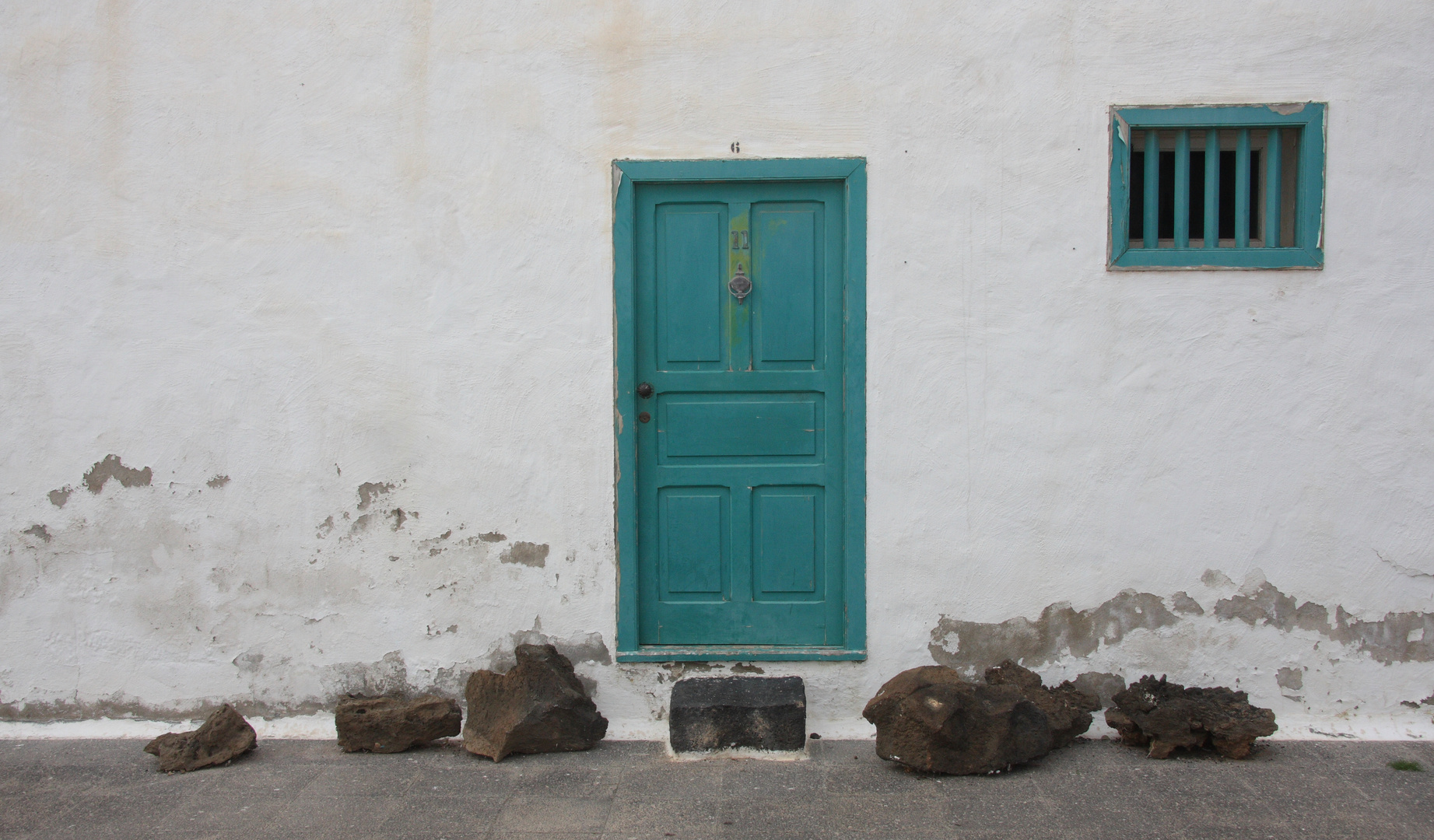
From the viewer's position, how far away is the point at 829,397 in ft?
12.5

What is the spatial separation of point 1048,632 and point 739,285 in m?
1.80

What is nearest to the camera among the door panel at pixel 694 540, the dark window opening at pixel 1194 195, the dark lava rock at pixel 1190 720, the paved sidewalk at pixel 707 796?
the paved sidewalk at pixel 707 796

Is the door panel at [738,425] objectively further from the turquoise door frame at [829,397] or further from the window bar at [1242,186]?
the window bar at [1242,186]

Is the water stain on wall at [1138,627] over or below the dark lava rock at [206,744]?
over

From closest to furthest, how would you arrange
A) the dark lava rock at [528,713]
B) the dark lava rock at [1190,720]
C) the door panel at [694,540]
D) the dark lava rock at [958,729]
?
the dark lava rock at [958,729] < the dark lava rock at [1190,720] < the dark lava rock at [528,713] < the door panel at [694,540]

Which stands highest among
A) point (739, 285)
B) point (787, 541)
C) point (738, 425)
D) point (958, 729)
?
point (739, 285)

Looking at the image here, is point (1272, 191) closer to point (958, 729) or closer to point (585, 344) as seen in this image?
point (958, 729)

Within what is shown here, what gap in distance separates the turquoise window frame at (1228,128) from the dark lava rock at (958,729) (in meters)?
1.69

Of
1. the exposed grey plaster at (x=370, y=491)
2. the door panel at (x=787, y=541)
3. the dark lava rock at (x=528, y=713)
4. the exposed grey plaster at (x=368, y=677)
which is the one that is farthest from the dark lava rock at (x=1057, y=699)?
the exposed grey plaster at (x=370, y=491)

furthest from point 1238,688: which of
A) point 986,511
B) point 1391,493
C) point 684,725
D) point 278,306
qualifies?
point 278,306

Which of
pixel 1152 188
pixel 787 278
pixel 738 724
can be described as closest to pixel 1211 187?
pixel 1152 188

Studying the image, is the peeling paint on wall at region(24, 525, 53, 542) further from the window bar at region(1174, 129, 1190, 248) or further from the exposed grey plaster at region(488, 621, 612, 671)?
the window bar at region(1174, 129, 1190, 248)

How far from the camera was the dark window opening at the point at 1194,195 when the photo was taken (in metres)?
3.77

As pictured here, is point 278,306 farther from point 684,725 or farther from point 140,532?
point 684,725
